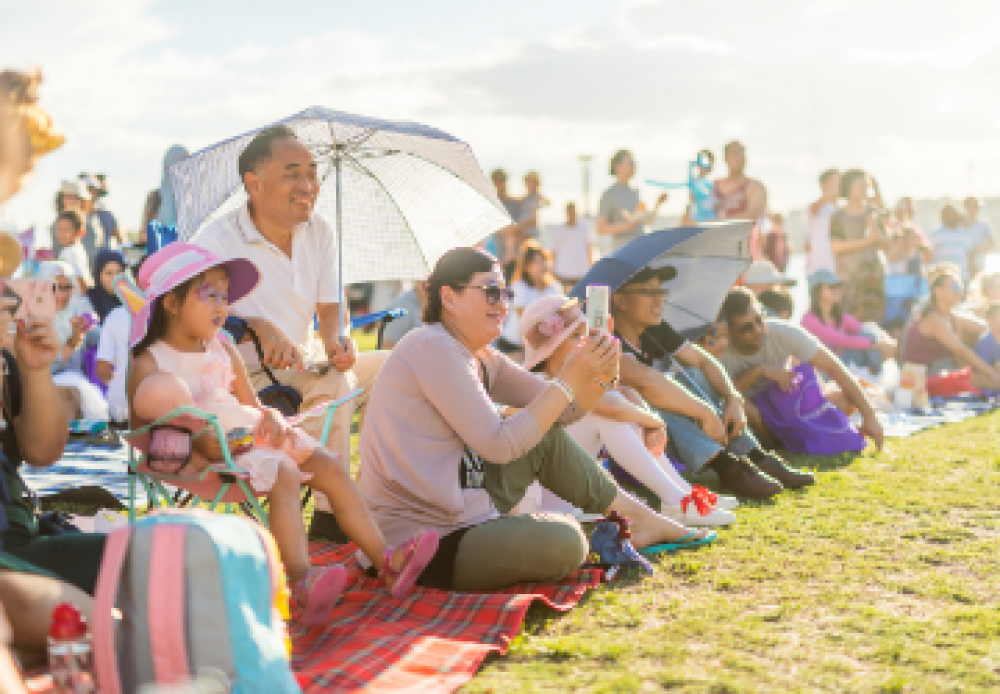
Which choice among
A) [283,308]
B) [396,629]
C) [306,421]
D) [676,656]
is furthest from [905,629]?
[283,308]

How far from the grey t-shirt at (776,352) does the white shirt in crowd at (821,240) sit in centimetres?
482

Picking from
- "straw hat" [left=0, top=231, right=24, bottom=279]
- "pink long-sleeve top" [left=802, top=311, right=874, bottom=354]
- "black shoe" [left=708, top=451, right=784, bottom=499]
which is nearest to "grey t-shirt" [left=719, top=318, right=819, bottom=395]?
"black shoe" [left=708, top=451, right=784, bottom=499]

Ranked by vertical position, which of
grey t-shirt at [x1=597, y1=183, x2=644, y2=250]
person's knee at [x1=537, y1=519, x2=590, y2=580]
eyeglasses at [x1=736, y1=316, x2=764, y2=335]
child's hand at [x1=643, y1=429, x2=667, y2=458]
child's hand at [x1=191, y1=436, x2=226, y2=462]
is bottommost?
person's knee at [x1=537, y1=519, x2=590, y2=580]

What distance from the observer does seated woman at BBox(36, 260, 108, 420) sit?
25.0ft

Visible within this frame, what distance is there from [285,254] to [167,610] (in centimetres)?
274

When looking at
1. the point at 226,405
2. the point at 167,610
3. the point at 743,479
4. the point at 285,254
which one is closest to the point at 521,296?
the point at 743,479

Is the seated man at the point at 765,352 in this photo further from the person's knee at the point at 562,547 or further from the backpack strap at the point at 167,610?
the backpack strap at the point at 167,610

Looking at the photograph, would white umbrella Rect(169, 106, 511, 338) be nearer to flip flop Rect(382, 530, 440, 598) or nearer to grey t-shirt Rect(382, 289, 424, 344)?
flip flop Rect(382, 530, 440, 598)

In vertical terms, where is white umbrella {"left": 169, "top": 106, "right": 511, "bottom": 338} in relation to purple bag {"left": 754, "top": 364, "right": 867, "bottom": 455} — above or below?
above

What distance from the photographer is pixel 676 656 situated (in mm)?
3176

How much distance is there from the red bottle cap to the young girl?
3.10 feet

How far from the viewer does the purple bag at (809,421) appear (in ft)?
22.3

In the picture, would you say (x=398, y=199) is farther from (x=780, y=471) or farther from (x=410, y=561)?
(x=780, y=471)

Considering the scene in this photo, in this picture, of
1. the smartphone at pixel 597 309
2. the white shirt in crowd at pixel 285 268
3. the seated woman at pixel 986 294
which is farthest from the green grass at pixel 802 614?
the seated woman at pixel 986 294
